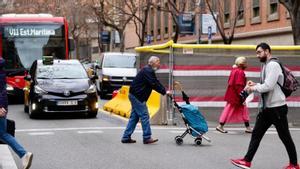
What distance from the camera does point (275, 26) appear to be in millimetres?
32375

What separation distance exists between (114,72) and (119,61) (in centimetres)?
97

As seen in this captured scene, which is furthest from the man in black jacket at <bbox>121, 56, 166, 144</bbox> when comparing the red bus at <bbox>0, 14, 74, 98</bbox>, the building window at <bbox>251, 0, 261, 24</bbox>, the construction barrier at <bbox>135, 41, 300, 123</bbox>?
the building window at <bbox>251, 0, 261, 24</bbox>

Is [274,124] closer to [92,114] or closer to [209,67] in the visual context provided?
[209,67]

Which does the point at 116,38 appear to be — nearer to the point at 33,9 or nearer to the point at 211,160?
the point at 33,9

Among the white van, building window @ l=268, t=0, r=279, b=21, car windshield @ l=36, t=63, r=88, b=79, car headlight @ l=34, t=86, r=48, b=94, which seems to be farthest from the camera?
building window @ l=268, t=0, r=279, b=21

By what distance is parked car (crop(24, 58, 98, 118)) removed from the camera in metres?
16.0

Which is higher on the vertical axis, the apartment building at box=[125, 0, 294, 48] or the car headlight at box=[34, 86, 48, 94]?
the apartment building at box=[125, 0, 294, 48]

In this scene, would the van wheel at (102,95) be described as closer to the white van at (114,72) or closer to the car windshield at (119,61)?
the white van at (114,72)

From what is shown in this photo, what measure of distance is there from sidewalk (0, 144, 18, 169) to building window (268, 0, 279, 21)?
2358 cm

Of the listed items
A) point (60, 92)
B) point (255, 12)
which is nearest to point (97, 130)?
point (60, 92)

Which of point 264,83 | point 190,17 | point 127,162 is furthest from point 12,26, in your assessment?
point 264,83

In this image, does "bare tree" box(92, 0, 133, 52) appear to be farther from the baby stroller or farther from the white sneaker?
the white sneaker

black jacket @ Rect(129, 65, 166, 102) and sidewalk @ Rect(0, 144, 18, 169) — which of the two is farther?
black jacket @ Rect(129, 65, 166, 102)

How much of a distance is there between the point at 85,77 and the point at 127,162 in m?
7.99
